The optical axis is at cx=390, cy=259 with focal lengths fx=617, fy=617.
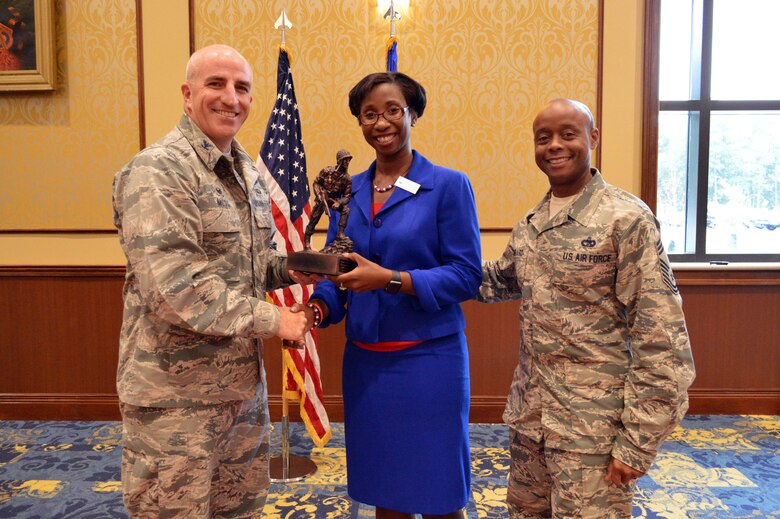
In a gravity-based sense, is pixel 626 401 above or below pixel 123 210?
below

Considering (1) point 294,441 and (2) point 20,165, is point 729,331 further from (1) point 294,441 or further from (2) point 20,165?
(2) point 20,165

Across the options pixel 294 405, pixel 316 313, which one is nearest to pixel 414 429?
pixel 316 313

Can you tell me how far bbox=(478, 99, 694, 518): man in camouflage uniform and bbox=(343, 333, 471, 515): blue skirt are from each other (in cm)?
19

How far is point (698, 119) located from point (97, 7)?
161 inches

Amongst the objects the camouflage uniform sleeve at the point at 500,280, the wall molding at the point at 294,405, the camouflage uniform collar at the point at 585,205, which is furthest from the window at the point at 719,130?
the camouflage uniform collar at the point at 585,205

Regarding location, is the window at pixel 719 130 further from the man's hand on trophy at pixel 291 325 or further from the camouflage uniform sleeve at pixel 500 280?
the man's hand on trophy at pixel 291 325

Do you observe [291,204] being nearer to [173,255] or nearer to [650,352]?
[173,255]

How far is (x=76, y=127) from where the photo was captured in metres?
4.06

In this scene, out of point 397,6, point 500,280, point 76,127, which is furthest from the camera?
point 76,127

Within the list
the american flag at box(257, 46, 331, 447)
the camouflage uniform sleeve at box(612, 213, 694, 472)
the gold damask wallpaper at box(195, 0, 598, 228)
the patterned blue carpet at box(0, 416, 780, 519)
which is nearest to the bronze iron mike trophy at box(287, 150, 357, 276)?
the camouflage uniform sleeve at box(612, 213, 694, 472)

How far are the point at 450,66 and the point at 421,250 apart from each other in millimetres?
2445

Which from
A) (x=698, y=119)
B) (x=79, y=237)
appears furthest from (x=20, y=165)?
(x=698, y=119)

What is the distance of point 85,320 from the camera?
4113mm

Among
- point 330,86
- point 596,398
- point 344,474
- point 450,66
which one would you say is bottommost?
point 344,474
